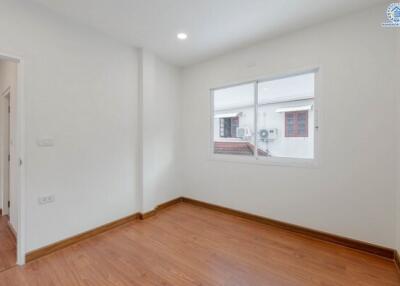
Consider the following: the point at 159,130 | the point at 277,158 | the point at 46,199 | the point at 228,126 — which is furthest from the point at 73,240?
the point at 277,158

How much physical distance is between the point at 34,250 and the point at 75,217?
1.56 ft

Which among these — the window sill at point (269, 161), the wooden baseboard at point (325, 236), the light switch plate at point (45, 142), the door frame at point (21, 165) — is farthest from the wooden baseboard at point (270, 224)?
the light switch plate at point (45, 142)

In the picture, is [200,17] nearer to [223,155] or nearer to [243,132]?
[243,132]

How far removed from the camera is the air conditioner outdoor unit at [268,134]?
2.99 metres

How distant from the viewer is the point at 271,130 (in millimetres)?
3033

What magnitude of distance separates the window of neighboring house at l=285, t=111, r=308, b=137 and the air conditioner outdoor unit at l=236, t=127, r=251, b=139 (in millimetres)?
624

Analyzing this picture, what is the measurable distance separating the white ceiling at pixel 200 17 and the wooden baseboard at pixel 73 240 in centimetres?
276

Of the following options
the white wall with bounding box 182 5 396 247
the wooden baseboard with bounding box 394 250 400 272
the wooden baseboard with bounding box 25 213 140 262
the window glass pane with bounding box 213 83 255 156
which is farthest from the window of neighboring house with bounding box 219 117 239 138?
the wooden baseboard with bounding box 394 250 400 272

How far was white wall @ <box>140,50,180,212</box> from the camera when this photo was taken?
3258 mm

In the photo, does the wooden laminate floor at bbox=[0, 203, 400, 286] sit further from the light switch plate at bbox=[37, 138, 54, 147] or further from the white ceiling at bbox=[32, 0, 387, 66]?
the white ceiling at bbox=[32, 0, 387, 66]

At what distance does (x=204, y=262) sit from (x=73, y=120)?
2332 millimetres

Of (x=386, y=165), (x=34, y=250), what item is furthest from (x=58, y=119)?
(x=386, y=165)

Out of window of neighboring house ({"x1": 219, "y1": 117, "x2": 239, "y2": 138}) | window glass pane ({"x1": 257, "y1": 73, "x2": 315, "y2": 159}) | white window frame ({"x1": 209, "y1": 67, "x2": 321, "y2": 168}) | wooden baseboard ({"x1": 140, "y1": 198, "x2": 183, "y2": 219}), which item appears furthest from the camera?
window of neighboring house ({"x1": 219, "y1": 117, "x2": 239, "y2": 138})

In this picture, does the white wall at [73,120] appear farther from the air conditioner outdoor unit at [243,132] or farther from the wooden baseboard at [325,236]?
the wooden baseboard at [325,236]
